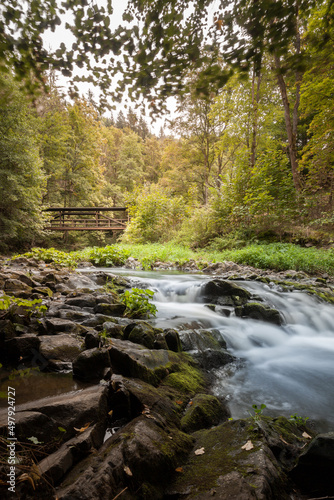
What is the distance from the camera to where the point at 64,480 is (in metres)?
1.13

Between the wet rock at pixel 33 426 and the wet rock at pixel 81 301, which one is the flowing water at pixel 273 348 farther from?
the wet rock at pixel 33 426

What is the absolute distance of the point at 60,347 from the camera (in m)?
2.49

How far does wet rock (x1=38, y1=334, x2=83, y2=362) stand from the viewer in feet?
7.82

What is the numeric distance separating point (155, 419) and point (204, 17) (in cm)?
344

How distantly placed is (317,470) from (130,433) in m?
1.06

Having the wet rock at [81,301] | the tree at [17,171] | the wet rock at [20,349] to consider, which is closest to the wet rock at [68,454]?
the wet rock at [20,349]

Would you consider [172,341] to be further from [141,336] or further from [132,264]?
[132,264]

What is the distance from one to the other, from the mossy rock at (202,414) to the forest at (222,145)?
2820mm

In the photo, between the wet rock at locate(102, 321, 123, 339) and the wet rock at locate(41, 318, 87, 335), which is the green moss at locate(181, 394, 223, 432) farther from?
the wet rock at locate(41, 318, 87, 335)

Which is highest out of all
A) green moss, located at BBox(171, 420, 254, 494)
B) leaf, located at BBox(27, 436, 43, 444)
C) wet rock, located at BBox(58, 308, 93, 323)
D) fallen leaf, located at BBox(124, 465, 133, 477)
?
leaf, located at BBox(27, 436, 43, 444)

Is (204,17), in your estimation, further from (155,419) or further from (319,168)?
(319,168)

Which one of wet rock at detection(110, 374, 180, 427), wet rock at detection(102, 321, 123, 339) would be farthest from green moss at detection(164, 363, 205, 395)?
wet rock at detection(102, 321, 123, 339)

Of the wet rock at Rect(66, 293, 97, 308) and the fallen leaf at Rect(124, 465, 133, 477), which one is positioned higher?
the fallen leaf at Rect(124, 465, 133, 477)

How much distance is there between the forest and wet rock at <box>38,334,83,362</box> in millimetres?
2524
